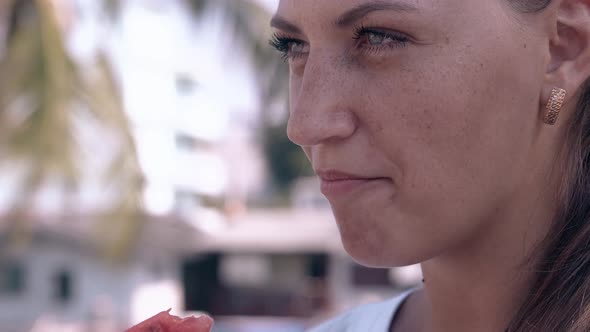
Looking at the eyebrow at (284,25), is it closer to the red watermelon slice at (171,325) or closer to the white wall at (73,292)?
the red watermelon slice at (171,325)

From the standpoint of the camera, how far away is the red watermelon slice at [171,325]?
1376 millimetres

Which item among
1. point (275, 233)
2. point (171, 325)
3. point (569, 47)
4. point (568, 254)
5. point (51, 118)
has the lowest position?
point (275, 233)

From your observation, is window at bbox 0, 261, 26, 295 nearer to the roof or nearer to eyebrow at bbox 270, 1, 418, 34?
the roof

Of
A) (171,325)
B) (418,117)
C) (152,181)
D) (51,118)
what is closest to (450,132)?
(418,117)

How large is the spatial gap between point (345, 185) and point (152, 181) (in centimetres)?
1070

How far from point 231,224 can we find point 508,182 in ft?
69.0

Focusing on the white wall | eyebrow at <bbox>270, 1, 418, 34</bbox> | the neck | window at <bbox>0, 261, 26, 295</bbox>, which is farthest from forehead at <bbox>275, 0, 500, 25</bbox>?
window at <bbox>0, 261, 26, 295</bbox>

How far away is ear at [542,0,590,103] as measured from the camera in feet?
4.25

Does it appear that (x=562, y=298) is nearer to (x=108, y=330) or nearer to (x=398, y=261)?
(x=398, y=261)

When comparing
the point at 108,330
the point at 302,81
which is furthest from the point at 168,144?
the point at 302,81

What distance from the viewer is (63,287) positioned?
20.0m

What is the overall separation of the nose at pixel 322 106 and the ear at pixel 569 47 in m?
0.32

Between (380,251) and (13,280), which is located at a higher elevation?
(380,251)

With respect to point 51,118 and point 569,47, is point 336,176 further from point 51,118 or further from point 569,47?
point 51,118
